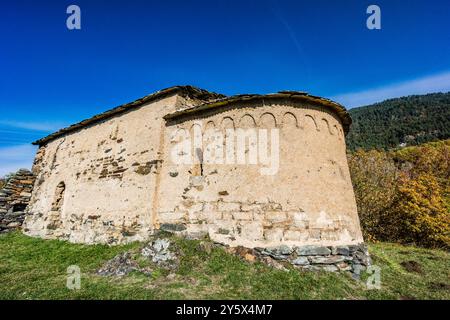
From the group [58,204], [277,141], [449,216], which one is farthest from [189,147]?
[449,216]

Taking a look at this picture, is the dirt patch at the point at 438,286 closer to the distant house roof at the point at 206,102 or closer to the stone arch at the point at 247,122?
the distant house roof at the point at 206,102

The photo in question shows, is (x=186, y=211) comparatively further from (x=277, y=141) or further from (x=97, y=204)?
(x=97, y=204)

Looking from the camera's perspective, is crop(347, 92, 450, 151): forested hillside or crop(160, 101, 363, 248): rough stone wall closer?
crop(160, 101, 363, 248): rough stone wall

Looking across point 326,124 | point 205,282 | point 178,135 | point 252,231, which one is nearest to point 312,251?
point 252,231

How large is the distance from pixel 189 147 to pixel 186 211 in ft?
5.71

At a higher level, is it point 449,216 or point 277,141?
point 277,141

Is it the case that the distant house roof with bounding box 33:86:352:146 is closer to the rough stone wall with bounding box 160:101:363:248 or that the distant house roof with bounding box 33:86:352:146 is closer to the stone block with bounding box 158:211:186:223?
the rough stone wall with bounding box 160:101:363:248

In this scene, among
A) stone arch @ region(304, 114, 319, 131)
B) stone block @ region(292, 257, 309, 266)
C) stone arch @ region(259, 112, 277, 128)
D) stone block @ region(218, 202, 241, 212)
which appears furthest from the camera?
stone arch @ region(304, 114, 319, 131)

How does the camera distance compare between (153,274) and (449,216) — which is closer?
(153,274)

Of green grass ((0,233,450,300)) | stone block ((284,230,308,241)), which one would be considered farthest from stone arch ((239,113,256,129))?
green grass ((0,233,450,300))

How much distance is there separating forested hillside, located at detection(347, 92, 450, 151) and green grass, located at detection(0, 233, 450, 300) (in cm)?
4665

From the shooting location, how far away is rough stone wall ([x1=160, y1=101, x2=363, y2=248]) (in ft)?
19.6

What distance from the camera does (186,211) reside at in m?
6.90

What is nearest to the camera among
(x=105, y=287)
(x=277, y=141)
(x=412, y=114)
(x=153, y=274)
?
(x=105, y=287)
